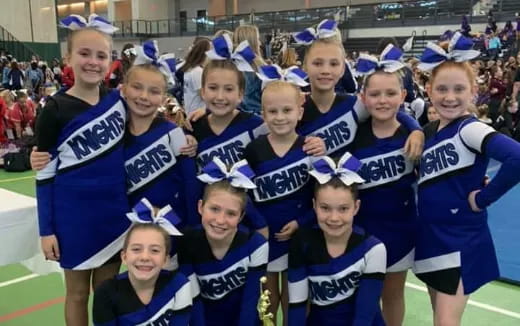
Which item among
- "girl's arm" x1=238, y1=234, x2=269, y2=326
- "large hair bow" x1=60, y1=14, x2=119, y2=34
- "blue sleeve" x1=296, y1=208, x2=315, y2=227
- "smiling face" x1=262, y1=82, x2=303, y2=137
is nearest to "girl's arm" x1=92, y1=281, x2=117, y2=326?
"girl's arm" x1=238, y1=234, x2=269, y2=326

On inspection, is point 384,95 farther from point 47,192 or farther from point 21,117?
point 21,117

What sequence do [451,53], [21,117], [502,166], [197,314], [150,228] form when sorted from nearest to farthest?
[502,166], [150,228], [451,53], [197,314], [21,117]

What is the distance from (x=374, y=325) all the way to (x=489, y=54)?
500 inches

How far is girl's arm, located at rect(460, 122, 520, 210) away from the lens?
6.63 feet

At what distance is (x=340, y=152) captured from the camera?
Answer: 2.64 meters

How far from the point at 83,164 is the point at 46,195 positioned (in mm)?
229

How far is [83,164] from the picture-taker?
234 cm

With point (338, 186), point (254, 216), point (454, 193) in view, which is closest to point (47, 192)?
point (254, 216)

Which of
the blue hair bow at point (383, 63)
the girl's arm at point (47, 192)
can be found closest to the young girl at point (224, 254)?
the girl's arm at point (47, 192)

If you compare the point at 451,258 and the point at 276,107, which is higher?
the point at 276,107

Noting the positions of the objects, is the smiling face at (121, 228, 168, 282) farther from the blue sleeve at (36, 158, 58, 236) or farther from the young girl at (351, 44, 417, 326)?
the young girl at (351, 44, 417, 326)

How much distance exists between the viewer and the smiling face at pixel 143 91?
2.44 metres

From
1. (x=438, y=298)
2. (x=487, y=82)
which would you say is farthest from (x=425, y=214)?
(x=487, y=82)

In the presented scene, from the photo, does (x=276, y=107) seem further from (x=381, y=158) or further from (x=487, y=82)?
(x=487, y=82)
